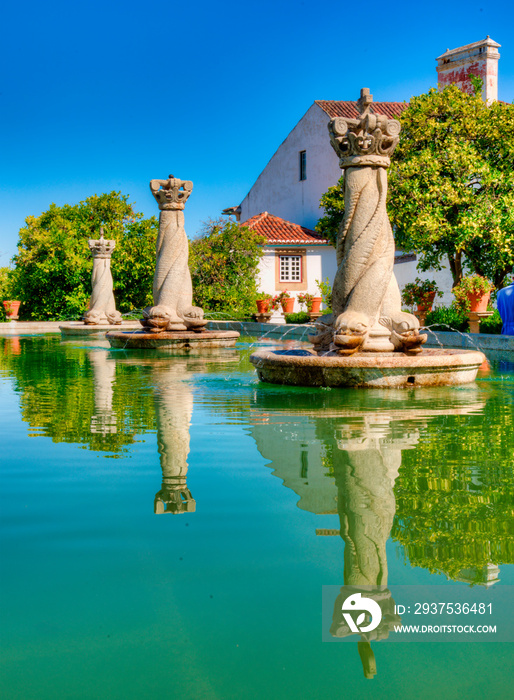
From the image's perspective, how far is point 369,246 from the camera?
31.1ft

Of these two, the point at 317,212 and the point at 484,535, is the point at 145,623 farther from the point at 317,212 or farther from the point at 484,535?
the point at 317,212

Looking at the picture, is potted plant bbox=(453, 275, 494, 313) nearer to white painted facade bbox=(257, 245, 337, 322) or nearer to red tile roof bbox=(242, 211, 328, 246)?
white painted facade bbox=(257, 245, 337, 322)

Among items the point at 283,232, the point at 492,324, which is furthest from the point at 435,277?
the point at 492,324

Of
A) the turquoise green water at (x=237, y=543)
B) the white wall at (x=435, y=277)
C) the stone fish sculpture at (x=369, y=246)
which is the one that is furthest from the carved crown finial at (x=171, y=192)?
the white wall at (x=435, y=277)

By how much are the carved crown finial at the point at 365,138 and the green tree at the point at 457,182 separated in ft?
35.3

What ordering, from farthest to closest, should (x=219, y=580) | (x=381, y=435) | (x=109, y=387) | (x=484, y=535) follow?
(x=109, y=387)
(x=381, y=435)
(x=484, y=535)
(x=219, y=580)

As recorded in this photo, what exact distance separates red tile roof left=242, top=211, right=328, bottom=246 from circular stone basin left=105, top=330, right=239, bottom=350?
22.5m

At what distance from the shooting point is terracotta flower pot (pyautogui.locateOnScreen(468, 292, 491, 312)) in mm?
17578

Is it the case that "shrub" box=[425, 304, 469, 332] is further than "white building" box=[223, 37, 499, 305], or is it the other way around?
"white building" box=[223, 37, 499, 305]

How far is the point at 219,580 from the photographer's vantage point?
9.97 feet

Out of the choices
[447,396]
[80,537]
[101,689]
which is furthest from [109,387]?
[101,689]

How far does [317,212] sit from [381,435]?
3554 centimetres

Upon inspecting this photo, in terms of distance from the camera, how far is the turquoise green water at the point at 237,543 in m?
2.41

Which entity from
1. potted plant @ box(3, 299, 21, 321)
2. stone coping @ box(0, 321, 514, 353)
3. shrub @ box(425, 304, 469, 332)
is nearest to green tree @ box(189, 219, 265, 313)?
stone coping @ box(0, 321, 514, 353)
